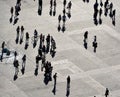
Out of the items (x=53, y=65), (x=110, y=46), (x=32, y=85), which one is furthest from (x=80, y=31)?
(x=32, y=85)

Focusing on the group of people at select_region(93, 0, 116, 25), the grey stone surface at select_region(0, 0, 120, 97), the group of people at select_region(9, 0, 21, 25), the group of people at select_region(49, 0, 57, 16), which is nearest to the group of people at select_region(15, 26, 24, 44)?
the grey stone surface at select_region(0, 0, 120, 97)

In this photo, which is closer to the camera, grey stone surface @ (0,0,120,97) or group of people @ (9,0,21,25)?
grey stone surface @ (0,0,120,97)

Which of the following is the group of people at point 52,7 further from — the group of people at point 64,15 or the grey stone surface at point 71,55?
the group of people at point 64,15

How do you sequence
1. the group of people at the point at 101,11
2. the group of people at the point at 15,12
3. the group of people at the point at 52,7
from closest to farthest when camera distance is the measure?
the group of people at the point at 15,12 < the group of people at the point at 101,11 < the group of people at the point at 52,7

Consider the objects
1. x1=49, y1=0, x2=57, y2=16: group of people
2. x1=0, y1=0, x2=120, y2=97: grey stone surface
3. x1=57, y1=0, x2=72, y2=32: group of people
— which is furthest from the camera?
x1=49, y1=0, x2=57, y2=16: group of people

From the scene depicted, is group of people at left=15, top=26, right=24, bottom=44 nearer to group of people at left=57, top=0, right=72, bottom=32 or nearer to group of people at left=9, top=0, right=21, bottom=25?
group of people at left=9, top=0, right=21, bottom=25

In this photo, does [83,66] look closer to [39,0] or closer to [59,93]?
[59,93]

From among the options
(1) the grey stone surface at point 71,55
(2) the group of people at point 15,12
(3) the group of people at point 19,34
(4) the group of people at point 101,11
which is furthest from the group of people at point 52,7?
(3) the group of people at point 19,34

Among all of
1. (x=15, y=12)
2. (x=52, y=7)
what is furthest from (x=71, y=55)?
(x=15, y=12)

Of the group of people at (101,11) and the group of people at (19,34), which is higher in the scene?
the group of people at (101,11)

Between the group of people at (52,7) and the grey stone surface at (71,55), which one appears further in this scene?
the group of people at (52,7)

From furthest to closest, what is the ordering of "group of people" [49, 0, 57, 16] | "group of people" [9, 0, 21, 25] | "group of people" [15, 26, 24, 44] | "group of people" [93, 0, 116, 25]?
"group of people" [49, 0, 57, 16] → "group of people" [93, 0, 116, 25] → "group of people" [9, 0, 21, 25] → "group of people" [15, 26, 24, 44]

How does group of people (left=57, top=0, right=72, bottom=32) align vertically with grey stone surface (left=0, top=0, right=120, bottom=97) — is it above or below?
above

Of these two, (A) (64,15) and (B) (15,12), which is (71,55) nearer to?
(A) (64,15)
